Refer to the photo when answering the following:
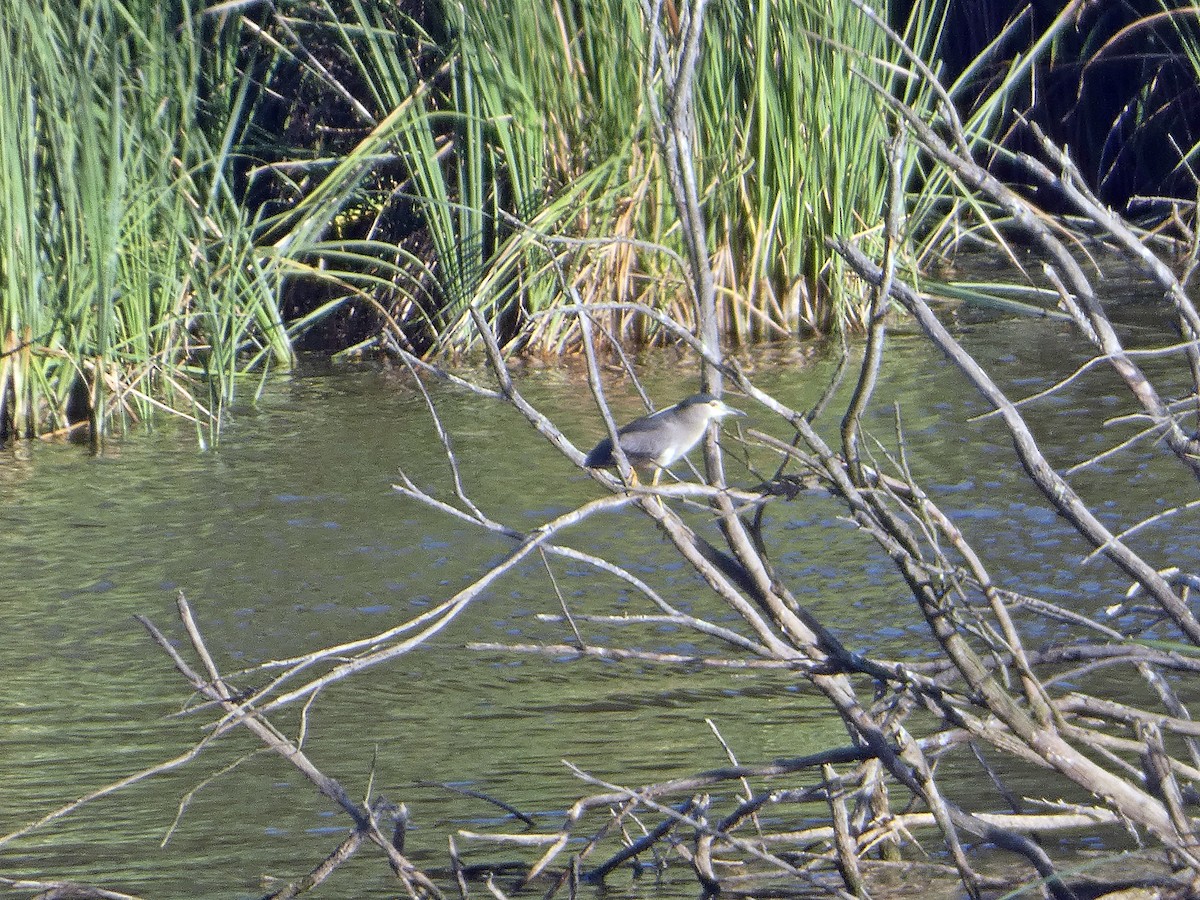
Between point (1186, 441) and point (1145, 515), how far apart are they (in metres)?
2.53

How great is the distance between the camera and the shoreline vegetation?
6027 mm

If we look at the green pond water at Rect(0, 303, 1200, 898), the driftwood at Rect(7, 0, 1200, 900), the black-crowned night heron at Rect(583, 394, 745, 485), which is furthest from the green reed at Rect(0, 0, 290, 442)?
the driftwood at Rect(7, 0, 1200, 900)

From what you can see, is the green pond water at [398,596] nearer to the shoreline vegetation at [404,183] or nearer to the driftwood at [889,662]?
the driftwood at [889,662]

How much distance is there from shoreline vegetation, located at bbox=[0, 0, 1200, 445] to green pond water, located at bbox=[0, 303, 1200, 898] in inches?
14.9

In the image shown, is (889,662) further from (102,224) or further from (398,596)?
(102,224)


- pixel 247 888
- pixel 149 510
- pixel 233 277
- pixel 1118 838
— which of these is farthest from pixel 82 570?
pixel 1118 838

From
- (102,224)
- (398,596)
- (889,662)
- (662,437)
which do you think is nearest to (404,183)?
(102,224)

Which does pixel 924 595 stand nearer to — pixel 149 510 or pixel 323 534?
pixel 323 534

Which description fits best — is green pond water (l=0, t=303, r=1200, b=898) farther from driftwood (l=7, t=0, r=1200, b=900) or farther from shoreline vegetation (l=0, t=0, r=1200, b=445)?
shoreline vegetation (l=0, t=0, r=1200, b=445)

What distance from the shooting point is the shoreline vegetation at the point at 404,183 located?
603 centimetres

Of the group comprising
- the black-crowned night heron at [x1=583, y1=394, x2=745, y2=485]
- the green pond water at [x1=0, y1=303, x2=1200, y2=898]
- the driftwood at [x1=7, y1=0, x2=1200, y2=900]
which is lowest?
the green pond water at [x1=0, y1=303, x2=1200, y2=898]

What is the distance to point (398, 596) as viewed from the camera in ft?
15.0

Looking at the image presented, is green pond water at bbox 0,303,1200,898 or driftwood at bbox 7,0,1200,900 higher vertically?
driftwood at bbox 7,0,1200,900

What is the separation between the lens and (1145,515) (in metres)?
4.76
